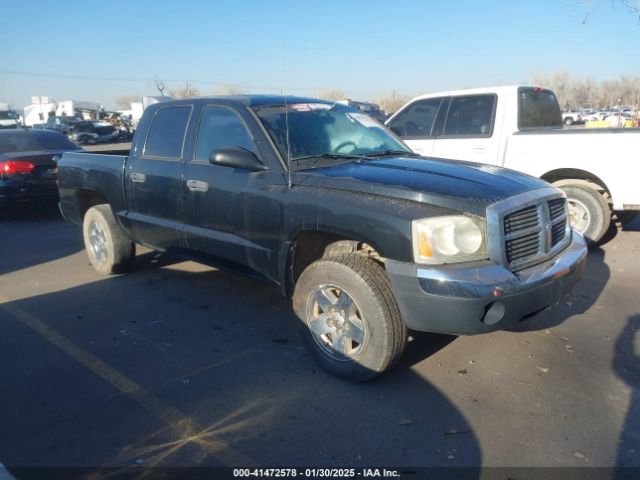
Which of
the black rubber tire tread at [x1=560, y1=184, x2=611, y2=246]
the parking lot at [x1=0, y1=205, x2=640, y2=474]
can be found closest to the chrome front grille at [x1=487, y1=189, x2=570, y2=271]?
the parking lot at [x1=0, y1=205, x2=640, y2=474]

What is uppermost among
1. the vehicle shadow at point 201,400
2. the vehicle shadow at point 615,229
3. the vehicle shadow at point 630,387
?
the vehicle shadow at point 615,229

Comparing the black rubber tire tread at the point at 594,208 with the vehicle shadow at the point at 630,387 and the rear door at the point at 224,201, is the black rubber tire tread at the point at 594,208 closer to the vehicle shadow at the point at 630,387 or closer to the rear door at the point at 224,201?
the vehicle shadow at the point at 630,387

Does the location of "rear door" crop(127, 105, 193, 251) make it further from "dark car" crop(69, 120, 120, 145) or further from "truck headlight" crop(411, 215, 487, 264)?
"dark car" crop(69, 120, 120, 145)

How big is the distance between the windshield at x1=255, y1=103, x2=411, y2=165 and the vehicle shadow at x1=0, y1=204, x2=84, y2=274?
4441 millimetres

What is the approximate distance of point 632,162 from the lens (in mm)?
5699

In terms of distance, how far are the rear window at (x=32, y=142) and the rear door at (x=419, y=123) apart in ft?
21.4

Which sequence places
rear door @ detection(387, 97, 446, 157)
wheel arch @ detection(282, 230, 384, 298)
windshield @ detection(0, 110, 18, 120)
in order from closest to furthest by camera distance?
wheel arch @ detection(282, 230, 384, 298)
rear door @ detection(387, 97, 446, 157)
windshield @ detection(0, 110, 18, 120)

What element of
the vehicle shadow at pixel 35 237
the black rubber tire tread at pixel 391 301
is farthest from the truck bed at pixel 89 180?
the black rubber tire tread at pixel 391 301

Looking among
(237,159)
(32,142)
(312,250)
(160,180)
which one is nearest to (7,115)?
(32,142)

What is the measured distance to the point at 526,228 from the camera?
10.5 feet

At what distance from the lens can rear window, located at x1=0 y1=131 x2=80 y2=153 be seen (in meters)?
9.61

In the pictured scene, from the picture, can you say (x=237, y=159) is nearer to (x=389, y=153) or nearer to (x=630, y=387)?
(x=389, y=153)

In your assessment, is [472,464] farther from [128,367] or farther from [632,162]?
[632,162]

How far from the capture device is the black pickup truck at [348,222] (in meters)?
2.95
